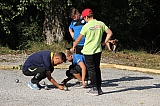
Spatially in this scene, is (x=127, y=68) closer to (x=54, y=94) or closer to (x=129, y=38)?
(x=54, y=94)

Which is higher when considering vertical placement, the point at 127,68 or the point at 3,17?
the point at 3,17

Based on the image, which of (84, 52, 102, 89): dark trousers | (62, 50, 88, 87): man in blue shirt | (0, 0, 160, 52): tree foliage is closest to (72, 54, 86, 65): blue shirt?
(62, 50, 88, 87): man in blue shirt

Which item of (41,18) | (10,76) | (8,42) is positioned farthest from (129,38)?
(10,76)

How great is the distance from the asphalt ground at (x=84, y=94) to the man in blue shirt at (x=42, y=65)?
23 cm

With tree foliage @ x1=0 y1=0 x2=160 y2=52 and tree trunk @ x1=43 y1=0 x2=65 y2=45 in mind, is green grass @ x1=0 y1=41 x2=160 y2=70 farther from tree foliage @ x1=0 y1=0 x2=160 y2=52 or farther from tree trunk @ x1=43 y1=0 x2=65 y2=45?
tree foliage @ x1=0 y1=0 x2=160 y2=52

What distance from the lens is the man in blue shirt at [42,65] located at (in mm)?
8797

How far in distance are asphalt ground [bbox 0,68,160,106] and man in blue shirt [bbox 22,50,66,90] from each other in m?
0.23

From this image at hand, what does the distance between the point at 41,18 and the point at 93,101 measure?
13398mm

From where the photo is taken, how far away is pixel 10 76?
1102 cm

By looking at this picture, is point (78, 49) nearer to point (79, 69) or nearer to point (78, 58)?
point (78, 58)

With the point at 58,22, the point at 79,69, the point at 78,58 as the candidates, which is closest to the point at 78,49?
the point at 78,58

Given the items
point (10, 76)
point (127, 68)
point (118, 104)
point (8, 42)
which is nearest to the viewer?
point (118, 104)

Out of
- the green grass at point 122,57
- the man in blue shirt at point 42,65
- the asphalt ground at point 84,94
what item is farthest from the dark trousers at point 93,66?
the green grass at point 122,57

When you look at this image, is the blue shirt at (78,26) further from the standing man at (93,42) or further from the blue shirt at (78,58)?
the standing man at (93,42)
